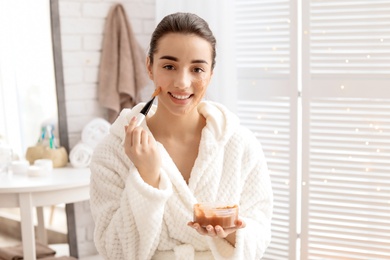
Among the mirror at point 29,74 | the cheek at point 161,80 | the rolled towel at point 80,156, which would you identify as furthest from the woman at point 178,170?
the mirror at point 29,74

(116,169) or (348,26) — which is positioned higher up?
(348,26)

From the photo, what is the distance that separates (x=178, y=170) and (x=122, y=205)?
0.68 feet

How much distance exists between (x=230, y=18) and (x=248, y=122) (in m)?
0.52

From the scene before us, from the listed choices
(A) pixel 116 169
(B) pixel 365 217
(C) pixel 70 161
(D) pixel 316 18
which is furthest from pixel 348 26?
(C) pixel 70 161

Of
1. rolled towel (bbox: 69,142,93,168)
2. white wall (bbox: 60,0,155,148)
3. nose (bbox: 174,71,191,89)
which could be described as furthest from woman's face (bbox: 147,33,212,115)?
white wall (bbox: 60,0,155,148)

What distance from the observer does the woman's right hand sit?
1481 millimetres

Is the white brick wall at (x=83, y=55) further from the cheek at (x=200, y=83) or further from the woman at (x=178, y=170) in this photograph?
the cheek at (x=200, y=83)

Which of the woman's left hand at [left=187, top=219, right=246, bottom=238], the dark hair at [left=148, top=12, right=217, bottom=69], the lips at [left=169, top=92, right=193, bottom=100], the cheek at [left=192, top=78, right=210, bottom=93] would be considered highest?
the dark hair at [left=148, top=12, right=217, bottom=69]

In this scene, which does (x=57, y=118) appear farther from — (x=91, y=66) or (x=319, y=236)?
(x=319, y=236)

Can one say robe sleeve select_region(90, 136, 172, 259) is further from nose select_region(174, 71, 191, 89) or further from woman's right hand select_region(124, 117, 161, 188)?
nose select_region(174, 71, 191, 89)

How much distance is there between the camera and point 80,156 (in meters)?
2.92

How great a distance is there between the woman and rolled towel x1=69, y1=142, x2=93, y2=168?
126 centimetres

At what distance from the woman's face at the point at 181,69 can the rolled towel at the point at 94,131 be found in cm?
147

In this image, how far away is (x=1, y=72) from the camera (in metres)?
2.83
